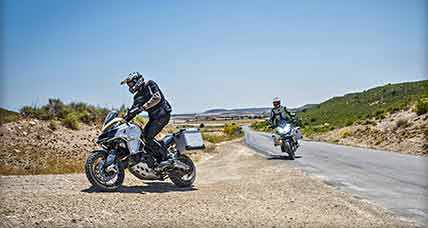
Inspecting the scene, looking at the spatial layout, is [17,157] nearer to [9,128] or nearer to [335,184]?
[9,128]

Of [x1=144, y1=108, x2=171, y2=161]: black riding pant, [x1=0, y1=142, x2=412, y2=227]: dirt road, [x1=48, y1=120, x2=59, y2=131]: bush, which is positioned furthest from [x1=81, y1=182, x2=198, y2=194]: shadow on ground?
[x1=48, y1=120, x2=59, y2=131]: bush

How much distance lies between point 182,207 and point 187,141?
2867 millimetres

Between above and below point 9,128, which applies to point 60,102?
above

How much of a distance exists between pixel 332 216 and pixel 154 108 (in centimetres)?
432

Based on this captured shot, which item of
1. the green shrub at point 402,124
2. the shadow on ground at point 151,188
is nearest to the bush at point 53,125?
the shadow on ground at point 151,188

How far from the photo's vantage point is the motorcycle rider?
30.6 ft

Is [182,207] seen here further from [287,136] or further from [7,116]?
[7,116]

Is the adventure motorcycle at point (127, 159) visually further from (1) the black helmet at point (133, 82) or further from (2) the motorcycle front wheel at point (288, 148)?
(2) the motorcycle front wheel at point (288, 148)

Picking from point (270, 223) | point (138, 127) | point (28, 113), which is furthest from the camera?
point (28, 113)

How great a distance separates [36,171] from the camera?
1345cm

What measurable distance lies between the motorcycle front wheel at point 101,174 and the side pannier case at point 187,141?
158 cm

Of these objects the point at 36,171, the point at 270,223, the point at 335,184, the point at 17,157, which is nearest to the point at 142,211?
the point at 270,223

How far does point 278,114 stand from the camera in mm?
18375

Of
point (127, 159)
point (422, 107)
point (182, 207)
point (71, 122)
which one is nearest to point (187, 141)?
point (127, 159)
